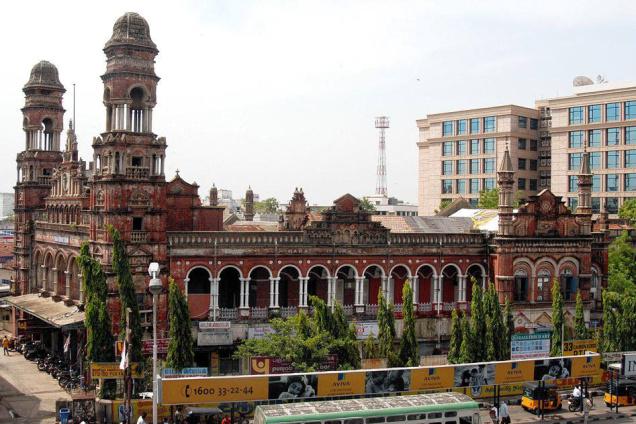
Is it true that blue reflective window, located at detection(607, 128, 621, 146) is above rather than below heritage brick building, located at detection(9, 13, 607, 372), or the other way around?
above

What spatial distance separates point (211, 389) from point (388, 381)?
324 inches

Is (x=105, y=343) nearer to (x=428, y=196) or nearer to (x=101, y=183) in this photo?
(x=101, y=183)

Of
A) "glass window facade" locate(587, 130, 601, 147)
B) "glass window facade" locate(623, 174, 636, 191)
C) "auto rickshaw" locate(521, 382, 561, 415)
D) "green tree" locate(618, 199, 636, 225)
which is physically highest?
"glass window facade" locate(587, 130, 601, 147)

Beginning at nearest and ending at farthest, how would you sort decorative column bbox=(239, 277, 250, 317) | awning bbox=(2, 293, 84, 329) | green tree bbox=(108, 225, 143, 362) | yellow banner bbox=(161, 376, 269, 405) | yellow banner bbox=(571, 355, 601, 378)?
yellow banner bbox=(161, 376, 269, 405), yellow banner bbox=(571, 355, 601, 378), green tree bbox=(108, 225, 143, 362), awning bbox=(2, 293, 84, 329), decorative column bbox=(239, 277, 250, 317)

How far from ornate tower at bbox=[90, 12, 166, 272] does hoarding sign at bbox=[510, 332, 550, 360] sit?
829 inches

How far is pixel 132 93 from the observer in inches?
1895

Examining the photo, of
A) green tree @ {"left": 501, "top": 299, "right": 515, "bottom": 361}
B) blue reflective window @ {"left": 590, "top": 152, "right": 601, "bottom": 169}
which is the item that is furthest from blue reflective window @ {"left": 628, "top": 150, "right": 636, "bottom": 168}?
green tree @ {"left": 501, "top": 299, "right": 515, "bottom": 361}

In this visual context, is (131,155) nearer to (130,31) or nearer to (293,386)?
(130,31)

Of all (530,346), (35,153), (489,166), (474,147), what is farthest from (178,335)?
(474,147)

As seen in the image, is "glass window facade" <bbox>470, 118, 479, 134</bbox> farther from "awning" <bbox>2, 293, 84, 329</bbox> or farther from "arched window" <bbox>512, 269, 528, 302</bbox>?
"awning" <bbox>2, 293, 84, 329</bbox>

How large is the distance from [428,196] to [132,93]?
69322 millimetres

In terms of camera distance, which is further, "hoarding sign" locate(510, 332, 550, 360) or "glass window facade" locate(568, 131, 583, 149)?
"glass window facade" locate(568, 131, 583, 149)

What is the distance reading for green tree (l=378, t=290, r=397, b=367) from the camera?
1734 inches

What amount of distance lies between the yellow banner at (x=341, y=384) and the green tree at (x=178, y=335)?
30.6 feet
